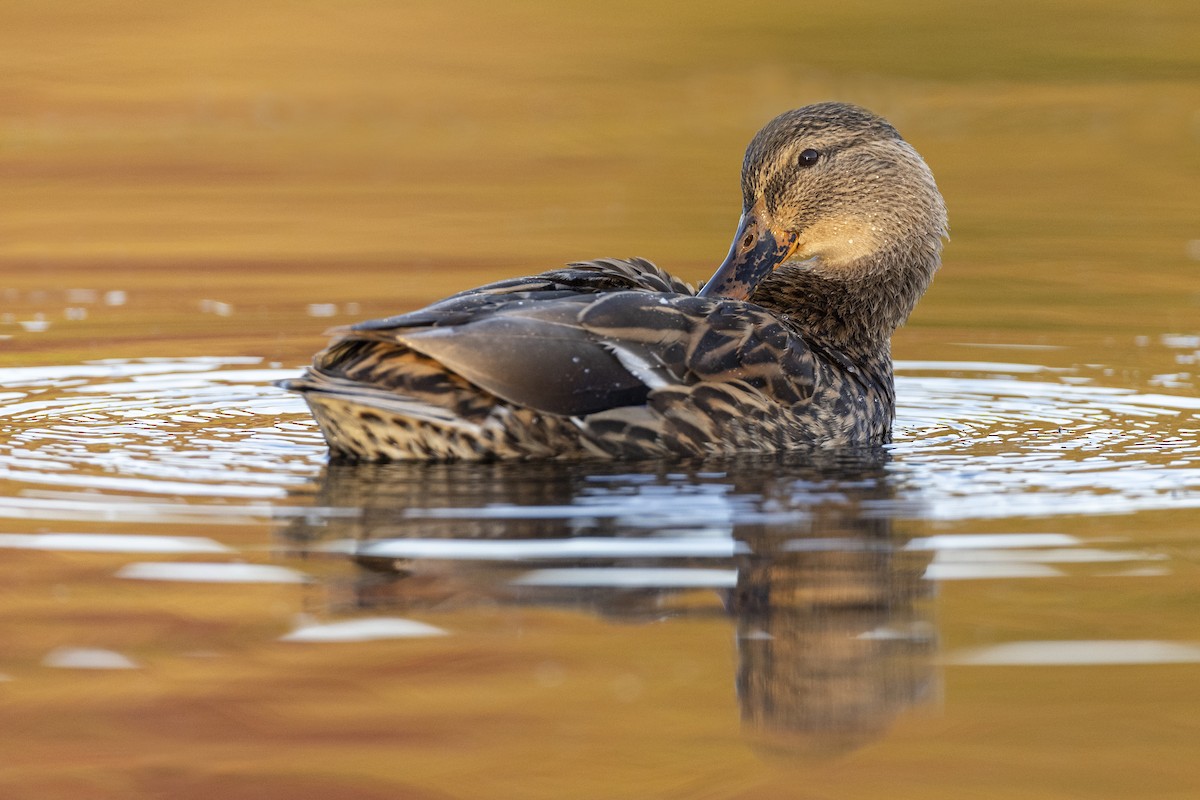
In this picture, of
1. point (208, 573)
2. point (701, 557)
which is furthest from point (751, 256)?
point (208, 573)

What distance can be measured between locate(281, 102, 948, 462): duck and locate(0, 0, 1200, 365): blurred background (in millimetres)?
2530

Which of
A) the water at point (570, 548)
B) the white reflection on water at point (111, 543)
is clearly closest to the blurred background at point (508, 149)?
the water at point (570, 548)

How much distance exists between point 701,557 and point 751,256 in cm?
274

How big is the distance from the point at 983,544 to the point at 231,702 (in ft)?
7.50

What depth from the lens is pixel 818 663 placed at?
4590 mm

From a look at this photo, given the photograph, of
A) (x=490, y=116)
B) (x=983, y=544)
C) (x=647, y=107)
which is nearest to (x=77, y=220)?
(x=490, y=116)

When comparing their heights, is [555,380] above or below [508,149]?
below

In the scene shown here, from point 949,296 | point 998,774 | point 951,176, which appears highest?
point 951,176

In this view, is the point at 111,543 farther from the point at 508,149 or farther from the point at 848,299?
the point at 508,149

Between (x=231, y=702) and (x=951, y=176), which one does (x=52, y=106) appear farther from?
(x=231, y=702)

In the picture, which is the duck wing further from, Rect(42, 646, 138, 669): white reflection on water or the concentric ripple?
Rect(42, 646, 138, 669): white reflection on water

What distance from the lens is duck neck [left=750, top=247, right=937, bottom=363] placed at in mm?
7750

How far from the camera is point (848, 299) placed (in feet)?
25.7

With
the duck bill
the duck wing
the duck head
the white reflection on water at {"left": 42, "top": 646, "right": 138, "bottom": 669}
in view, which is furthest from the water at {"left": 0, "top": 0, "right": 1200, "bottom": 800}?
the duck bill
